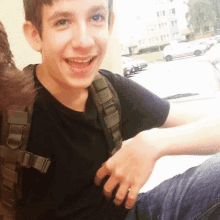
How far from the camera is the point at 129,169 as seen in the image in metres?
0.41

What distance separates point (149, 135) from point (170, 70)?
97cm

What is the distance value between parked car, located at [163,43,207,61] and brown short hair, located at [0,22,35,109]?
0.90 m

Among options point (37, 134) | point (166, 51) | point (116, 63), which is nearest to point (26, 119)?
point (37, 134)

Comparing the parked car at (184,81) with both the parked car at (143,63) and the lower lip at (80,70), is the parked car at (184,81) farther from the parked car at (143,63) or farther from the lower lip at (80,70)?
the lower lip at (80,70)

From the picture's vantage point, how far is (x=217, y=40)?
1174 mm

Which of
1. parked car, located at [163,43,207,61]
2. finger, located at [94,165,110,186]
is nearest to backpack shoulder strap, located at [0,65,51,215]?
finger, located at [94,165,110,186]

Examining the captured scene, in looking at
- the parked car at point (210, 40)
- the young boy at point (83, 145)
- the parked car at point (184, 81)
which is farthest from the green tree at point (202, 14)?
the young boy at point (83, 145)

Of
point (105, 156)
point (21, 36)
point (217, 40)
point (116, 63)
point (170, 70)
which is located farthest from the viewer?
point (170, 70)

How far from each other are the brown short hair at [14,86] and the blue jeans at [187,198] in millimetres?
323

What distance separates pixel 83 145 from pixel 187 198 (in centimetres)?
22

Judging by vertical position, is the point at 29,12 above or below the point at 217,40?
above

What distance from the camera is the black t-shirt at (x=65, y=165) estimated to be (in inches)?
17.3

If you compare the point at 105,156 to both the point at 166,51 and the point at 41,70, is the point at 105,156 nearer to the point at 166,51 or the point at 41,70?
the point at 41,70

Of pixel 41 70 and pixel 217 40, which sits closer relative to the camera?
pixel 41 70
